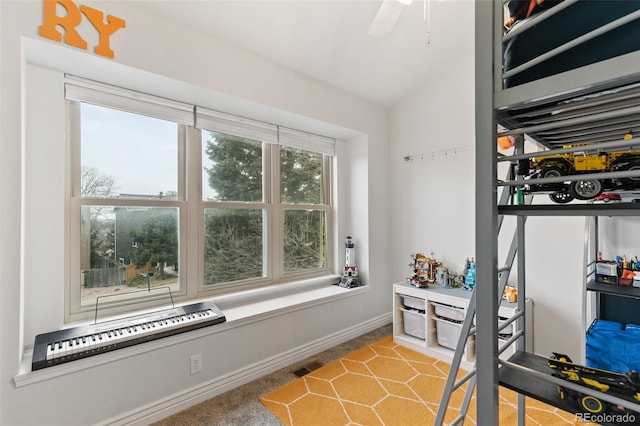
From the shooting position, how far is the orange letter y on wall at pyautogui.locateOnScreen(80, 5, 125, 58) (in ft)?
5.40

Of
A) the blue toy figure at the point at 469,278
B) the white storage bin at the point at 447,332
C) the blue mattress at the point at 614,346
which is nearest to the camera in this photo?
the blue mattress at the point at 614,346

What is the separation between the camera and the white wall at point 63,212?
4.85ft

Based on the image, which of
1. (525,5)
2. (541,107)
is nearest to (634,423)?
(541,107)

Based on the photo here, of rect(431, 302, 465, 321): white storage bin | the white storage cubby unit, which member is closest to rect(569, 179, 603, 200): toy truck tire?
the white storage cubby unit

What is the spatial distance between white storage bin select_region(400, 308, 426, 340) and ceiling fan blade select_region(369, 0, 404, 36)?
2396 mm

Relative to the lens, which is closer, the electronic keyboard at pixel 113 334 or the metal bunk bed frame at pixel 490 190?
the metal bunk bed frame at pixel 490 190

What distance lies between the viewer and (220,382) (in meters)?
2.13

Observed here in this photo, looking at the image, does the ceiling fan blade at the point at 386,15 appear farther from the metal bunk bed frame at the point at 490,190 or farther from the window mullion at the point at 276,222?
the window mullion at the point at 276,222

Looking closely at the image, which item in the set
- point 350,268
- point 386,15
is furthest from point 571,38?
point 350,268

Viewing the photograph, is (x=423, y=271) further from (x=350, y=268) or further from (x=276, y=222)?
(x=276, y=222)

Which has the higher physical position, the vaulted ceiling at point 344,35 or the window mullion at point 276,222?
the vaulted ceiling at point 344,35

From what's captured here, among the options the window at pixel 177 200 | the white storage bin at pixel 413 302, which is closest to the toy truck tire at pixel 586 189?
the white storage bin at pixel 413 302

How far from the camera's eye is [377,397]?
2.06 metres

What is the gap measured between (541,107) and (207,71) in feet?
6.71
